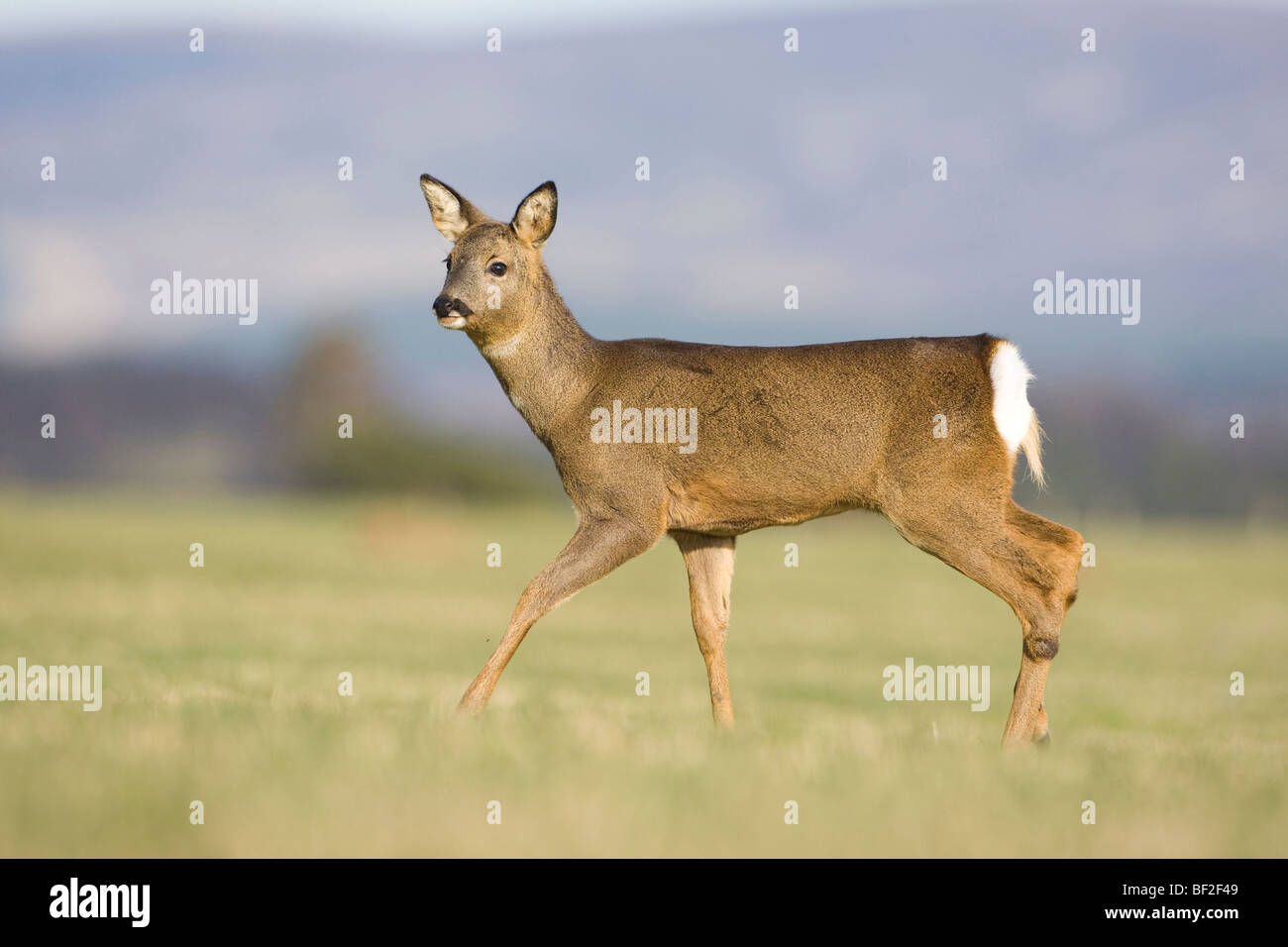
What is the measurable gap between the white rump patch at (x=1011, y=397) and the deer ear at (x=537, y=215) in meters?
2.75

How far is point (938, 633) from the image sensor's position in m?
22.1

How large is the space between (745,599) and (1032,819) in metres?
22.5

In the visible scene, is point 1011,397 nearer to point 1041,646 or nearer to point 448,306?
point 1041,646

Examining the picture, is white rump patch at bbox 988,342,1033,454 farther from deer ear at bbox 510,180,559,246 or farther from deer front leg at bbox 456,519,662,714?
deer ear at bbox 510,180,559,246

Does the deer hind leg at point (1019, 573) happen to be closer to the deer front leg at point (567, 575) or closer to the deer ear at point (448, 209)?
the deer front leg at point (567, 575)

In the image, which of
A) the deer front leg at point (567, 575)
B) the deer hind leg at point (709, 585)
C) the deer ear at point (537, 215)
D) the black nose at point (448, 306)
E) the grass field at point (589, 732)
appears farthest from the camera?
the deer hind leg at point (709, 585)

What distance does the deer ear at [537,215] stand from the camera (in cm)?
806

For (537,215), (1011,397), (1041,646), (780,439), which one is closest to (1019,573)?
(1041,646)

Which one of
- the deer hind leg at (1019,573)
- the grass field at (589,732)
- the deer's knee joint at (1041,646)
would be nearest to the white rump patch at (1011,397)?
the deer hind leg at (1019,573)

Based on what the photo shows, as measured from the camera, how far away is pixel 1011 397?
7.85 meters

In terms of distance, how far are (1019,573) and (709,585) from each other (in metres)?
1.93

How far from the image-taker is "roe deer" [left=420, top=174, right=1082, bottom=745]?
7.68m

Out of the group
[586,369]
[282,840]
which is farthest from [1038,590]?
[282,840]
